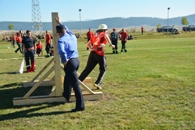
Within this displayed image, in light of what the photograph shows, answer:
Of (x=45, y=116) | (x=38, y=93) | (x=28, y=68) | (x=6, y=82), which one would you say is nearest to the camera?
(x=45, y=116)

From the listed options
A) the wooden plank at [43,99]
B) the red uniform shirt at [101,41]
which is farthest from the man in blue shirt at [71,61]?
the red uniform shirt at [101,41]

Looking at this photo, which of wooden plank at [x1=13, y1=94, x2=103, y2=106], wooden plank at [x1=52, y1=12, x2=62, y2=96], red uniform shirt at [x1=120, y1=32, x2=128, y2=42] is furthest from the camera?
red uniform shirt at [x1=120, y1=32, x2=128, y2=42]

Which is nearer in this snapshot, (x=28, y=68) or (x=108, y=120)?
(x=108, y=120)

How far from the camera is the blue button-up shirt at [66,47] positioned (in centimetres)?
544

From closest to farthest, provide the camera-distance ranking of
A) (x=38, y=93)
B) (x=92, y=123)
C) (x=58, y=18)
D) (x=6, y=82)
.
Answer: (x=92, y=123), (x=58, y=18), (x=38, y=93), (x=6, y=82)

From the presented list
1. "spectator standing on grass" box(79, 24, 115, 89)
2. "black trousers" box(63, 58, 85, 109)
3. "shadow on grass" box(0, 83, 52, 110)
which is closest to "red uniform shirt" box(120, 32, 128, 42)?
"spectator standing on grass" box(79, 24, 115, 89)

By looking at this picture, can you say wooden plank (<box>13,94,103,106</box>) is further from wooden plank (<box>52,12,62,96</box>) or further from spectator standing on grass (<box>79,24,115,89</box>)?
spectator standing on grass (<box>79,24,115,89</box>)

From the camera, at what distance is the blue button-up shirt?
5.44m

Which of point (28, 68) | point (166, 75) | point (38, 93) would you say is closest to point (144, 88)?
point (166, 75)

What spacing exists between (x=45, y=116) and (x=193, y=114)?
3267 mm

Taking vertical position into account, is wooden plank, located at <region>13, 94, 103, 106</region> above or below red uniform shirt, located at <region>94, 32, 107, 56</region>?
below

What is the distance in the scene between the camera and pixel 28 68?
12.0 meters

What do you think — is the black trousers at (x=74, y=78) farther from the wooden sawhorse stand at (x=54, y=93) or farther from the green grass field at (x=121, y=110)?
the wooden sawhorse stand at (x=54, y=93)

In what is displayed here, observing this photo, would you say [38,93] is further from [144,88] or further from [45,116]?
Answer: [144,88]
